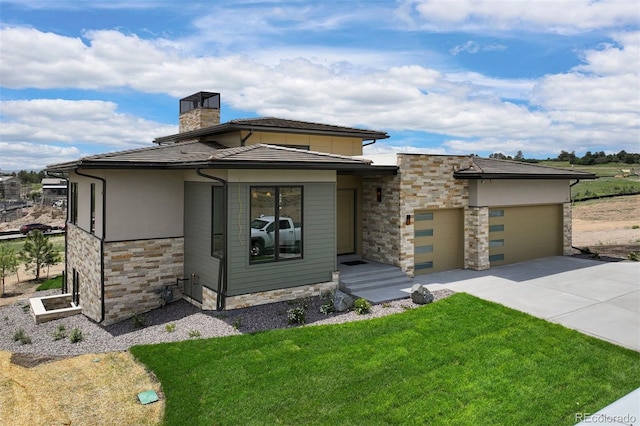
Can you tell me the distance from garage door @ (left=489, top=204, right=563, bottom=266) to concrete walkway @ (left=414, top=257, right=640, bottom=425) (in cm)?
48

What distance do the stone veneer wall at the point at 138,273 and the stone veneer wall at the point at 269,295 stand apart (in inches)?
51.5

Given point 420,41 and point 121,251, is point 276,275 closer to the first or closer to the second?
point 121,251

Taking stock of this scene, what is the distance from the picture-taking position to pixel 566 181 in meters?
17.2

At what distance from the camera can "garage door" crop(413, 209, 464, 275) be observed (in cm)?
1380

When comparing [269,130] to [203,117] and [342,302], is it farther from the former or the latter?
[342,302]

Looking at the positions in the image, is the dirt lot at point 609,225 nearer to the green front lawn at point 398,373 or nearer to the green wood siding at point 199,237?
the green front lawn at point 398,373

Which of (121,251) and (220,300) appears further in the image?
(121,251)

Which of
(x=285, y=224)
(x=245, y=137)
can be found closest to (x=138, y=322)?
(x=285, y=224)

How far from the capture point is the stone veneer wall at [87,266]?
11.7m

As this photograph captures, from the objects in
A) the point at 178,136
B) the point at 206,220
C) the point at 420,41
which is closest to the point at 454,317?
the point at 206,220

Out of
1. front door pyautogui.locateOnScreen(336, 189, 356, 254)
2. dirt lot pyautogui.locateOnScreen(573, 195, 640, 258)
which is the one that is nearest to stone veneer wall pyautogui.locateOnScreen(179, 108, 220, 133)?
front door pyautogui.locateOnScreen(336, 189, 356, 254)

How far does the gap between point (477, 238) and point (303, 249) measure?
249 inches

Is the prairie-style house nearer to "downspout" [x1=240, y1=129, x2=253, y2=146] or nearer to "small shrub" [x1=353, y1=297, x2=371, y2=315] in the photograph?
"downspout" [x1=240, y1=129, x2=253, y2=146]

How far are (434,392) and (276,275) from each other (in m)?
5.00
